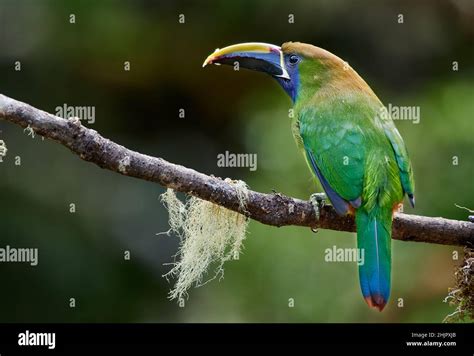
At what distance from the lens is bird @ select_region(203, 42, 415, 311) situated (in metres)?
4.15

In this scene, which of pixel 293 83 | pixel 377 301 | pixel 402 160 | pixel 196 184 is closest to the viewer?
pixel 196 184

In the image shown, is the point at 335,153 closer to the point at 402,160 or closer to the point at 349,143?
the point at 349,143

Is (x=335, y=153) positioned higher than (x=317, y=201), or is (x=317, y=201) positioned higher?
(x=335, y=153)

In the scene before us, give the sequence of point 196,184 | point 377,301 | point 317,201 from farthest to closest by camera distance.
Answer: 1. point 317,201
2. point 377,301
3. point 196,184

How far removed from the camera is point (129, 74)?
21.6ft

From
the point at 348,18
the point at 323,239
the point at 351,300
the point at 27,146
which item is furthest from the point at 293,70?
the point at 27,146

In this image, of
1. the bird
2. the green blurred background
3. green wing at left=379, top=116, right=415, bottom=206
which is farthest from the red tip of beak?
the green blurred background

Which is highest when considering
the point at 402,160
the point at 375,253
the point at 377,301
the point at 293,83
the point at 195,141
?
the point at 195,141

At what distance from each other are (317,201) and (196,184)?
68 centimetres

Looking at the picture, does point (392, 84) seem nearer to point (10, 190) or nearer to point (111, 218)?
point (111, 218)

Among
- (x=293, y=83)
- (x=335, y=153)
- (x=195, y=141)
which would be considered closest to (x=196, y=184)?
(x=335, y=153)

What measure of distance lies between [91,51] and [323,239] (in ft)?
7.28

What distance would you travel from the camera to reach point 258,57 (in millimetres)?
4934

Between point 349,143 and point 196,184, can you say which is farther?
point 349,143
